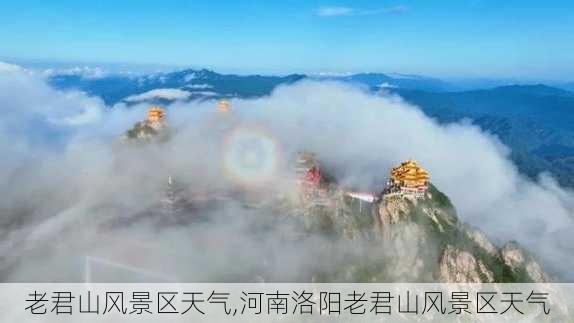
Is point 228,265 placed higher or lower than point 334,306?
higher

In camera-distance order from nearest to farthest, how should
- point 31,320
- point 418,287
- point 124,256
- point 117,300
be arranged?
point 31,320 < point 117,300 < point 124,256 < point 418,287

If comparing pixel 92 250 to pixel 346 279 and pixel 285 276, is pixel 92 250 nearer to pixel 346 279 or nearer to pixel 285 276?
pixel 285 276

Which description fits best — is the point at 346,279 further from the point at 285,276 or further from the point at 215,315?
the point at 215,315

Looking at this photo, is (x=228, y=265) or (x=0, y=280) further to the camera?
(x=228, y=265)

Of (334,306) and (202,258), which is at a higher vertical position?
(202,258)

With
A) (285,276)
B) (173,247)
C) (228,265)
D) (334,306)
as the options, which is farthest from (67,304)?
(334,306)

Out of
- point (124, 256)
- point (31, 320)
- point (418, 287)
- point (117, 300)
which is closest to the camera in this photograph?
point (31, 320)

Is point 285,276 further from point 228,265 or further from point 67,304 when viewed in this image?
point 67,304

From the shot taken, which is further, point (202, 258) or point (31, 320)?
point (202, 258)

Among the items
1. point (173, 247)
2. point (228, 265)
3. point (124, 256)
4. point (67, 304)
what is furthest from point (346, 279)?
point (67, 304)
